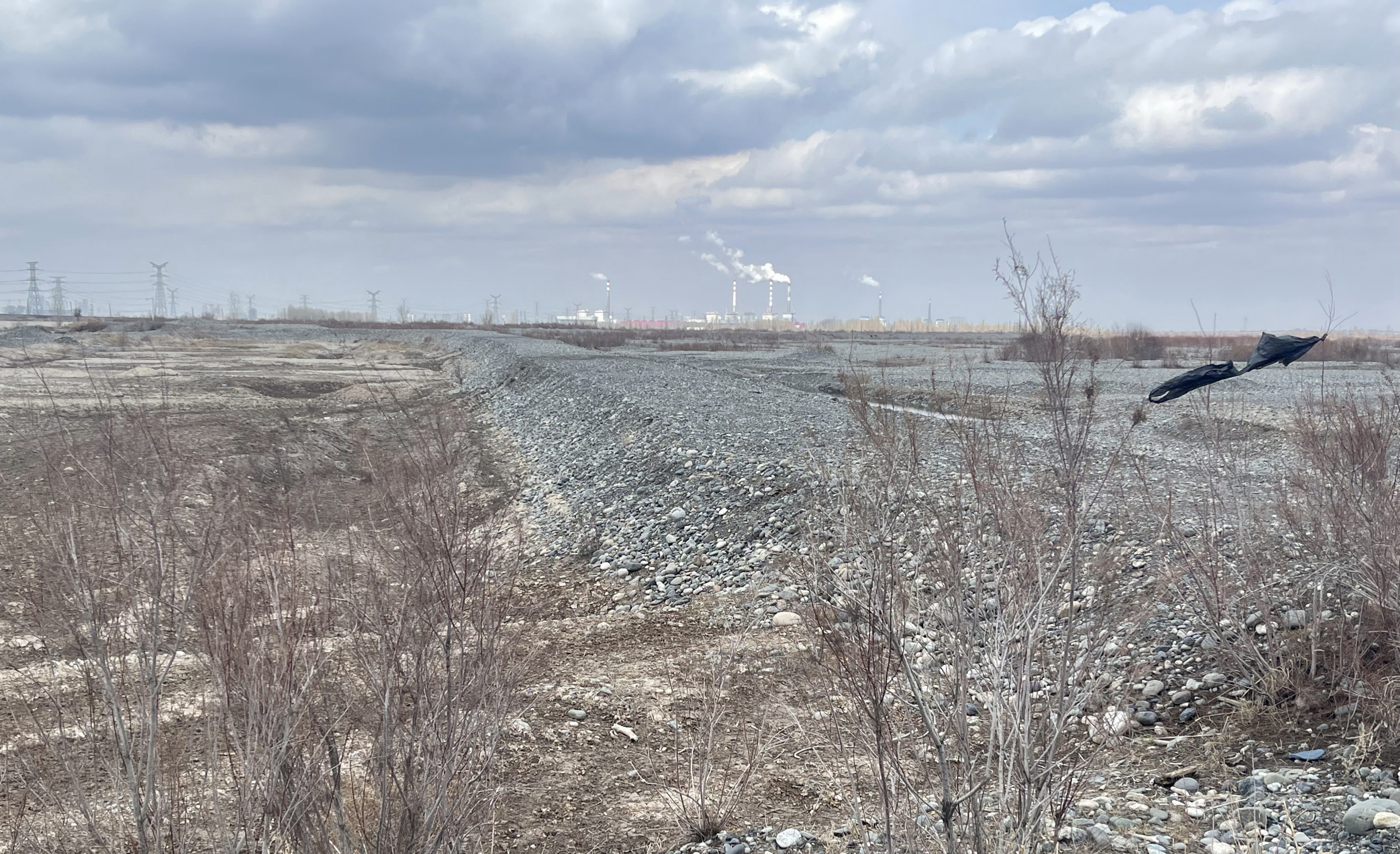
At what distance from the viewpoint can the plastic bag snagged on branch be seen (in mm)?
7242

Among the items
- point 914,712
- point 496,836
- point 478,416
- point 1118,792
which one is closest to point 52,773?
point 496,836

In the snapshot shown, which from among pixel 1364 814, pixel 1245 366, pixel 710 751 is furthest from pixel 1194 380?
pixel 710 751

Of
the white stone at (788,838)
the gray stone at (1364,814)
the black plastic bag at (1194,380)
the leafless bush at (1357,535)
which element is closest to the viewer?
the gray stone at (1364,814)

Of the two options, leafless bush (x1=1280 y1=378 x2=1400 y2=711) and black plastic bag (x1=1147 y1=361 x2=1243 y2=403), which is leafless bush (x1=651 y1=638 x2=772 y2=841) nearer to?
leafless bush (x1=1280 y1=378 x2=1400 y2=711)

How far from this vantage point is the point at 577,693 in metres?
6.91

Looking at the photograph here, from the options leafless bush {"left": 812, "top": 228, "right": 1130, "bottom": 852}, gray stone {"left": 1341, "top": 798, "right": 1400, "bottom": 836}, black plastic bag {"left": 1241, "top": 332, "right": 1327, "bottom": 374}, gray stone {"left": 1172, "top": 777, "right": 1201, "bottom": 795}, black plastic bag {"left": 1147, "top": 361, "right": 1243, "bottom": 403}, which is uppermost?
black plastic bag {"left": 1241, "top": 332, "right": 1327, "bottom": 374}

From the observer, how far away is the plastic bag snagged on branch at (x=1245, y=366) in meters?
7.24

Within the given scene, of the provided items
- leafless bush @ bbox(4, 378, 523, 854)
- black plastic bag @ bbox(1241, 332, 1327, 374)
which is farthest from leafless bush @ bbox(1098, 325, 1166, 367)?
leafless bush @ bbox(4, 378, 523, 854)

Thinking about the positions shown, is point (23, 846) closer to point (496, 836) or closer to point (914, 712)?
point (496, 836)

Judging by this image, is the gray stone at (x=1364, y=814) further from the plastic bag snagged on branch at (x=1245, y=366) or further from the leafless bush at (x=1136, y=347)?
the leafless bush at (x=1136, y=347)

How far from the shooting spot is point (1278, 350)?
857 centimetres

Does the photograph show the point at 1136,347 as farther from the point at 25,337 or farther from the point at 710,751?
the point at 25,337

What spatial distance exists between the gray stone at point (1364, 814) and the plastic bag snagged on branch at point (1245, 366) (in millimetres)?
3290

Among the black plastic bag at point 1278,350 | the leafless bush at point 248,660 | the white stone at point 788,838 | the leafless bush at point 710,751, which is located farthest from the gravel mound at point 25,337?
the black plastic bag at point 1278,350
